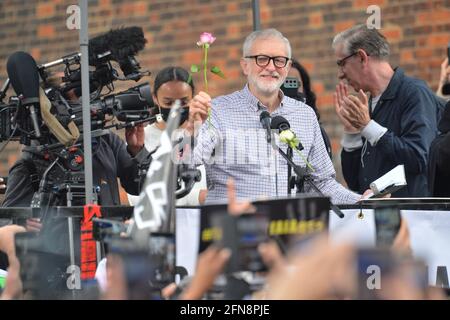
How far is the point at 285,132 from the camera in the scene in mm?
5219

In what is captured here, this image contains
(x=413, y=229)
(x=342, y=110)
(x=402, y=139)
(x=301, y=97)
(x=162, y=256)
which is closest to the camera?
(x=162, y=256)

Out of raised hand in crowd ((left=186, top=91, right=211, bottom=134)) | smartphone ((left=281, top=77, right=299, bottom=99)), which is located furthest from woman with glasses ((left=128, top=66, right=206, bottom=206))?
raised hand in crowd ((left=186, top=91, right=211, bottom=134))

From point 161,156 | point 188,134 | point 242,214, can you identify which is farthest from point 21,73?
point 242,214

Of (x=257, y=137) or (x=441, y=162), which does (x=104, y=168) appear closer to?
(x=257, y=137)

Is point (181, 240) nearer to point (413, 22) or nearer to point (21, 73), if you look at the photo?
point (21, 73)

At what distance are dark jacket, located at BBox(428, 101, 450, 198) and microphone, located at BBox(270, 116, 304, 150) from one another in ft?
2.09

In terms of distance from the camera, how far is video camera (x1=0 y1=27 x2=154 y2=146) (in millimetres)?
5809

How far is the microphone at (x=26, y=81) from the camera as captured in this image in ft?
18.9

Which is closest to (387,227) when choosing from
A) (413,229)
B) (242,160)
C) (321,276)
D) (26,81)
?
(321,276)

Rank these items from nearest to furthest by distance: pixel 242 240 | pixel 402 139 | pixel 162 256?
pixel 242 240
pixel 162 256
pixel 402 139

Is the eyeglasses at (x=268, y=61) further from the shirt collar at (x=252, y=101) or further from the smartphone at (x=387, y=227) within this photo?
the smartphone at (x=387, y=227)

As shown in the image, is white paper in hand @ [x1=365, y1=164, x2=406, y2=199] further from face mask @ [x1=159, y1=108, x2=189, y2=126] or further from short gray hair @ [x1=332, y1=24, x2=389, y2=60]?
short gray hair @ [x1=332, y1=24, x2=389, y2=60]

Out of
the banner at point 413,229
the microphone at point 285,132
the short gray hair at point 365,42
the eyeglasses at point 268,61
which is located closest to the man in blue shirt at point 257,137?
the eyeglasses at point 268,61

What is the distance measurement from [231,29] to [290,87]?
8.12 feet
